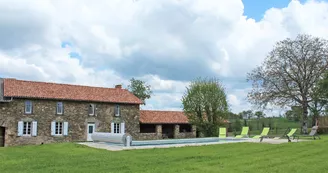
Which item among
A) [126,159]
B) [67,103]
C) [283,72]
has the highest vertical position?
[283,72]

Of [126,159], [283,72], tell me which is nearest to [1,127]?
[126,159]

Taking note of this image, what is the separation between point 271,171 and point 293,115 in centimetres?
3001

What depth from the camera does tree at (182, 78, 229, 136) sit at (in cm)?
2939

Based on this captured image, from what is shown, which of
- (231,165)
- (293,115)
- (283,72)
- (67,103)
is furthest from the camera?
(293,115)

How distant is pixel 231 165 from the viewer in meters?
9.40

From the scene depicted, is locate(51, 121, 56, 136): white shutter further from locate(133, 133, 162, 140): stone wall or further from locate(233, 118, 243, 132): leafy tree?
locate(233, 118, 243, 132): leafy tree

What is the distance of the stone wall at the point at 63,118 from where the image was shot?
25875 mm

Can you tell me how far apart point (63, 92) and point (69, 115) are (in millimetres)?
2146

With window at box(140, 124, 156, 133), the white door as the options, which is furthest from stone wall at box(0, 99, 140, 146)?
window at box(140, 124, 156, 133)

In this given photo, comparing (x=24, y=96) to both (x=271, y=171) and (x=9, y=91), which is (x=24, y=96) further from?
(x=271, y=171)

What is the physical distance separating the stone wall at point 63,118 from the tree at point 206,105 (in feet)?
19.3

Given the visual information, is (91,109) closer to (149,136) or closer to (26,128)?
(26,128)

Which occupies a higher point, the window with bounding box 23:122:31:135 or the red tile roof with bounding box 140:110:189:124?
the red tile roof with bounding box 140:110:189:124

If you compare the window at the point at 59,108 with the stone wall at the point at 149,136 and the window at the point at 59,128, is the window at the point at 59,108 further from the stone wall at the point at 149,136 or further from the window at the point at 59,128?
the stone wall at the point at 149,136
